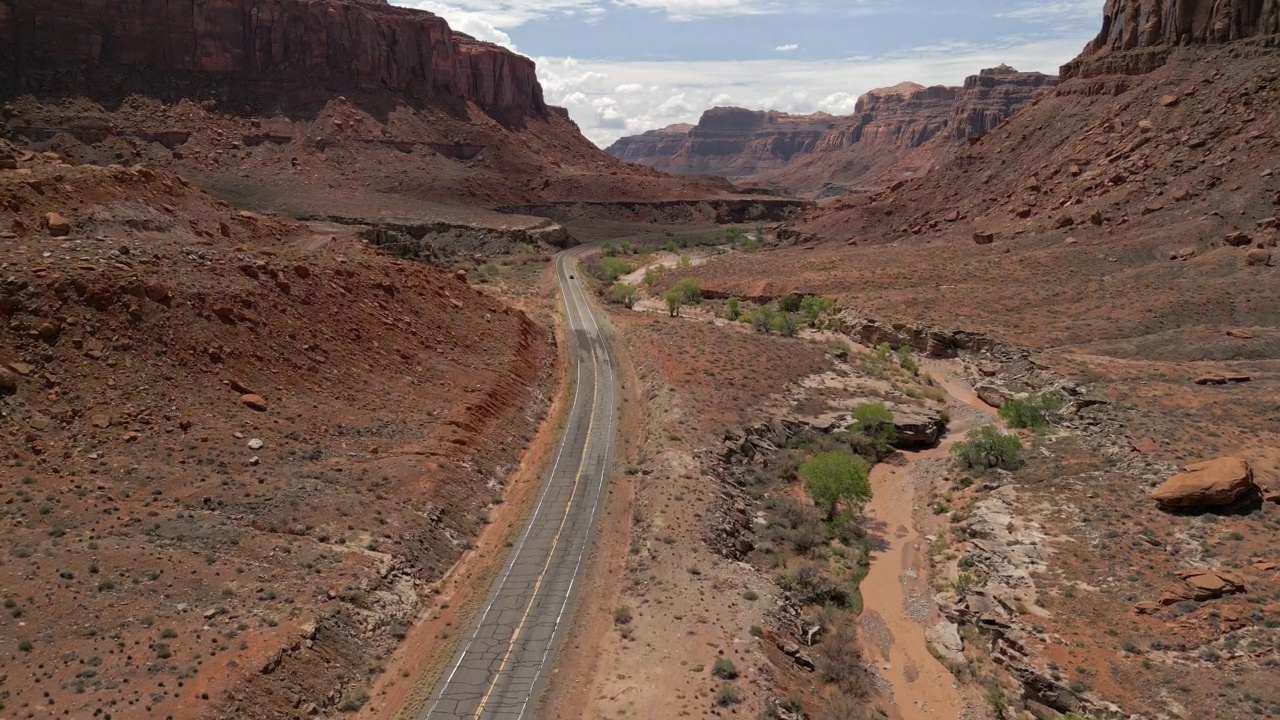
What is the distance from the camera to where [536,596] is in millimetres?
26906

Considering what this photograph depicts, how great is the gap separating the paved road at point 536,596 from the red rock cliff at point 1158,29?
7969 cm

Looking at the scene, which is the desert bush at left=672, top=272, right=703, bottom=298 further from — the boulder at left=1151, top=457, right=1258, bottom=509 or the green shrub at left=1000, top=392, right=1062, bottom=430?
the boulder at left=1151, top=457, right=1258, bottom=509

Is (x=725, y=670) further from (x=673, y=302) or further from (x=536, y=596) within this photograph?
(x=673, y=302)

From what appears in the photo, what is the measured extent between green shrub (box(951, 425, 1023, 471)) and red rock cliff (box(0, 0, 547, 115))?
118675mm

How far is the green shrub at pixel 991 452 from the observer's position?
37.9 m

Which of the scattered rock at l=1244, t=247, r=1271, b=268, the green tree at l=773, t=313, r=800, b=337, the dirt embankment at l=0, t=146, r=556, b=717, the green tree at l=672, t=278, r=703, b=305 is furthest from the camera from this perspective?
the green tree at l=672, t=278, r=703, b=305

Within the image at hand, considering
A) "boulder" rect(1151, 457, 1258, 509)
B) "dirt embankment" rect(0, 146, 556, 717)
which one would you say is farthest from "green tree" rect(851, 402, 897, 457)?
"dirt embankment" rect(0, 146, 556, 717)

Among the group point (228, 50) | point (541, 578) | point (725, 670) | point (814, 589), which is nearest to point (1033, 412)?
point (814, 589)

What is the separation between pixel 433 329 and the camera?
1827 inches

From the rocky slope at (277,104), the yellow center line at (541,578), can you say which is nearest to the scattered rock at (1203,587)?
the yellow center line at (541,578)

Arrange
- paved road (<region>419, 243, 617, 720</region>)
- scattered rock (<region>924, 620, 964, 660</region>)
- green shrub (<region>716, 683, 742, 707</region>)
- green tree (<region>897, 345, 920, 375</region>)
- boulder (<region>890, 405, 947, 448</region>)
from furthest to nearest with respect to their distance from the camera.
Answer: green tree (<region>897, 345, 920, 375</region>)
boulder (<region>890, 405, 947, 448</region>)
scattered rock (<region>924, 620, 964, 660</region>)
paved road (<region>419, 243, 617, 720</region>)
green shrub (<region>716, 683, 742, 707</region>)

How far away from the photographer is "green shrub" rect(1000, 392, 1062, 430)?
42.5 meters

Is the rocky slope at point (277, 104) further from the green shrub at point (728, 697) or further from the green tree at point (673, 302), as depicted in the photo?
the green shrub at point (728, 697)

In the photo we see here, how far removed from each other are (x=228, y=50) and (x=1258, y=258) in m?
129
